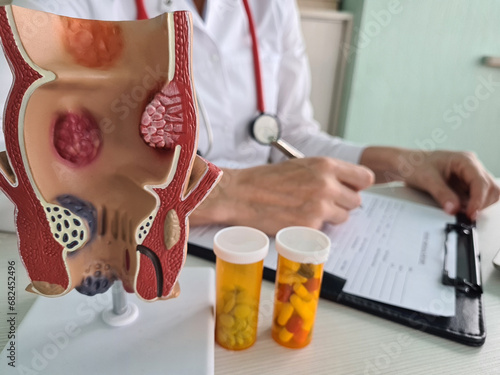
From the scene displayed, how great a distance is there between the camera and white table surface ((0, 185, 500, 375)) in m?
0.32

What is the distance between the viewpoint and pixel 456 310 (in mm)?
384

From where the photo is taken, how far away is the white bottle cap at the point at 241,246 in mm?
318

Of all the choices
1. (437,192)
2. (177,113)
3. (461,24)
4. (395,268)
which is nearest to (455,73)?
(461,24)

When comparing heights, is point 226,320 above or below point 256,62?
below

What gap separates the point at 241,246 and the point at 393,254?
23cm

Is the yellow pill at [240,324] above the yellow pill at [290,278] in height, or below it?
below

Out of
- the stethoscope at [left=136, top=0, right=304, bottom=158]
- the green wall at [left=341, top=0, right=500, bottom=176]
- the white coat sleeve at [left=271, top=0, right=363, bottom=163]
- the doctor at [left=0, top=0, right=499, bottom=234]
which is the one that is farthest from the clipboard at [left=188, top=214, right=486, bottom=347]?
the green wall at [left=341, top=0, right=500, bottom=176]

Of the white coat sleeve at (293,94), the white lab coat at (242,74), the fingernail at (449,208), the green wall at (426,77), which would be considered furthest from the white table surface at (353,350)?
the green wall at (426,77)

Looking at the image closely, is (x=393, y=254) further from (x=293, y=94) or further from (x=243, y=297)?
(x=293, y=94)

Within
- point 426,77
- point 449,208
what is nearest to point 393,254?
point 449,208

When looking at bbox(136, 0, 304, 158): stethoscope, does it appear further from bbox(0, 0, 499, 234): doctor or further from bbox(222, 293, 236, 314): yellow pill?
bbox(222, 293, 236, 314): yellow pill

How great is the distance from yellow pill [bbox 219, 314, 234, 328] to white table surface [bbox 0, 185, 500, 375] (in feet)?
0.07

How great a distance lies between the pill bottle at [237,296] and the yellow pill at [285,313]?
2 cm

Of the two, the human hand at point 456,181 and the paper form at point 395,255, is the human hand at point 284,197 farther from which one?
the human hand at point 456,181
